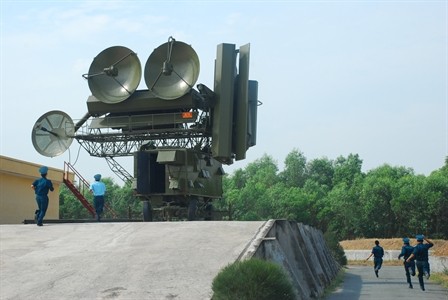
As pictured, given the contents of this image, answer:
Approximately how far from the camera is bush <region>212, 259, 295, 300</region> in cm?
1115

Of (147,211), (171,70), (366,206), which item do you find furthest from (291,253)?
(366,206)

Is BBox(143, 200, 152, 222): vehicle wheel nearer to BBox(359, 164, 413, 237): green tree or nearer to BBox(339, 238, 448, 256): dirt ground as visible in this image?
BBox(339, 238, 448, 256): dirt ground

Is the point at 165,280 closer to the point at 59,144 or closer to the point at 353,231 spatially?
the point at 59,144

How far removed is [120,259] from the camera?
47.6 ft

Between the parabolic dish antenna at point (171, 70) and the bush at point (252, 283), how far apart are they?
1317 centimetres

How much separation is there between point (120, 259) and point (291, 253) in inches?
176

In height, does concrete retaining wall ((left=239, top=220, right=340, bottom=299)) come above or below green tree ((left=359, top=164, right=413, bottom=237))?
below

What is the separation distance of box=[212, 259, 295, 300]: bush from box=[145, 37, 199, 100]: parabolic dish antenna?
1317cm

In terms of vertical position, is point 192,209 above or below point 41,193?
below

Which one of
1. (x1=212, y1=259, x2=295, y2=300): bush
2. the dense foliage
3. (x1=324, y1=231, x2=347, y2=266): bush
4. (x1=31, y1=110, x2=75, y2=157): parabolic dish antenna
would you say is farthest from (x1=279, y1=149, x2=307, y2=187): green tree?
(x1=212, y1=259, x2=295, y2=300): bush

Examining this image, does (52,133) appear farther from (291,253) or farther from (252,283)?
(252,283)

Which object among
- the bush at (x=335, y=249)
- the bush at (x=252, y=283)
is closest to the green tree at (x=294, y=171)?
the bush at (x=335, y=249)

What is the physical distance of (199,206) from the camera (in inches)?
1008

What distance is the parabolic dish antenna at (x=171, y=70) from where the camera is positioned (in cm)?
2412
